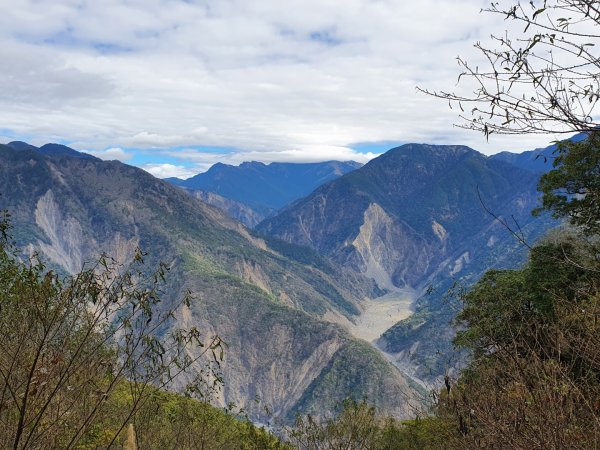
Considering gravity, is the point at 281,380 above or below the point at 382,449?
below

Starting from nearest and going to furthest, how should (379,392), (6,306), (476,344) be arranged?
1. (6,306)
2. (476,344)
3. (379,392)

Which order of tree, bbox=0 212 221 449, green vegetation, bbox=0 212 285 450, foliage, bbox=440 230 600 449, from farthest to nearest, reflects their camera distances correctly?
foliage, bbox=440 230 600 449 → green vegetation, bbox=0 212 285 450 → tree, bbox=0 212 221 449

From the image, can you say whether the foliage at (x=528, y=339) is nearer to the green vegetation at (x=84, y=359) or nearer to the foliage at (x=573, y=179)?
the foliage at (x=573, y=179)

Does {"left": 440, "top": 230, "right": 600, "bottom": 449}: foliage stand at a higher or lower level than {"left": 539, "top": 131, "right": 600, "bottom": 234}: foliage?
lower

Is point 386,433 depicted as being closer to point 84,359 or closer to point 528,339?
point 528,339

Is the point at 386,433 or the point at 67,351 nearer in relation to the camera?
the point at 67,351

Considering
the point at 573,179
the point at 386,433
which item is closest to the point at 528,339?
the point at 573,179

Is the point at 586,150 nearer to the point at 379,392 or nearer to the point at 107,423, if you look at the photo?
the point at 107,423

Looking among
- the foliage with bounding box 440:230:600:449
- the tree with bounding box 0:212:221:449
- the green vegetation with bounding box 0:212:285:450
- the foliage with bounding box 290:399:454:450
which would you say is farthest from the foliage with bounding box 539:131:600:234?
the tree with bounding box 0:212:221:449

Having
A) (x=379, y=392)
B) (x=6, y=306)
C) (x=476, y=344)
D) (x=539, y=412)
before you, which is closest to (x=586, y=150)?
(x=476, y=344)

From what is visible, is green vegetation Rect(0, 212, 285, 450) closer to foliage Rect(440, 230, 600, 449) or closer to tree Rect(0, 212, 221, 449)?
tree Rect(0, 212, 221, 449)

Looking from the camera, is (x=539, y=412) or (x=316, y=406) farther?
(x=316, y=406)
